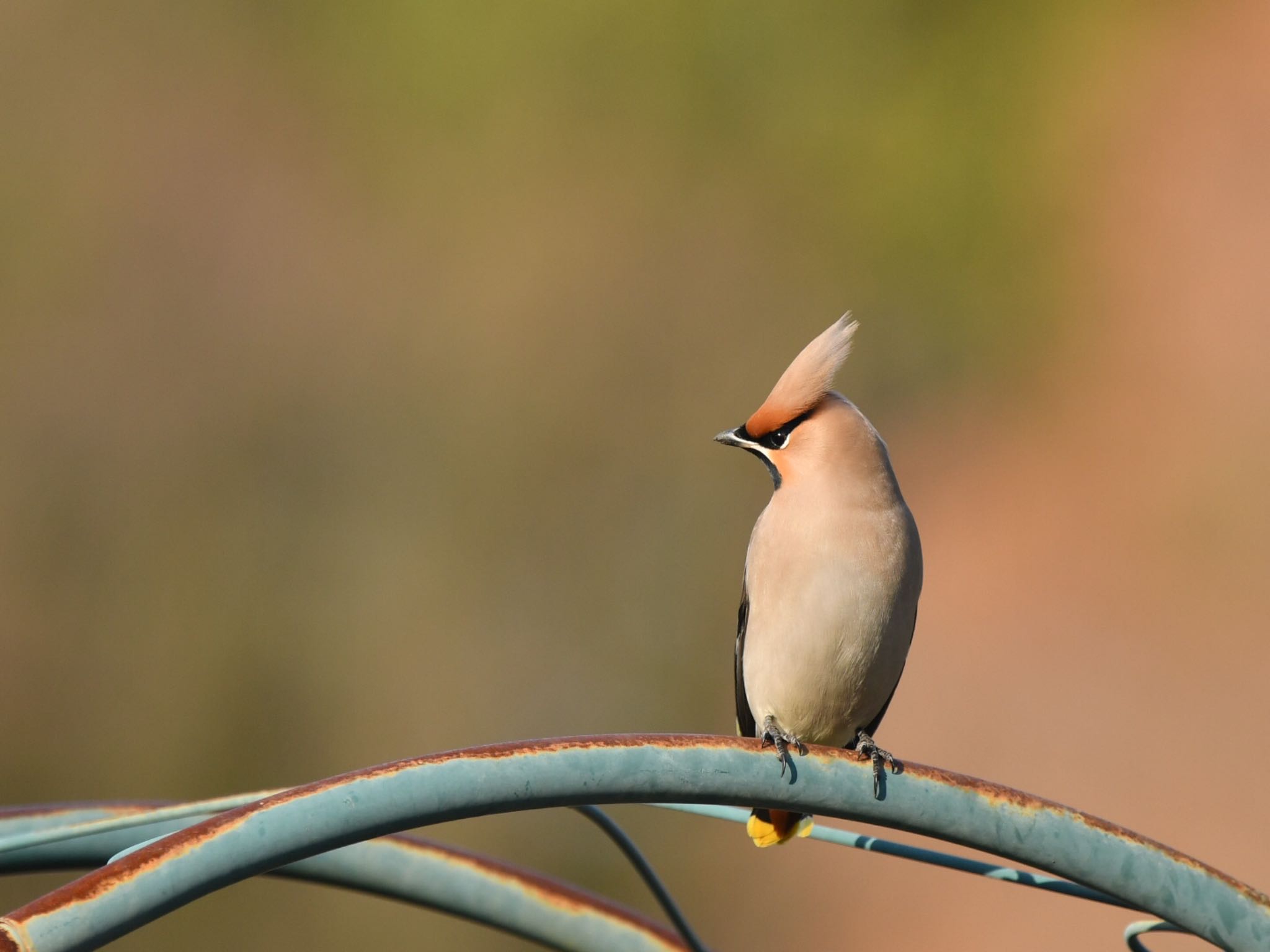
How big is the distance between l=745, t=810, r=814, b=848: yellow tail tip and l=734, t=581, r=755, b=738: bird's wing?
0.20 m

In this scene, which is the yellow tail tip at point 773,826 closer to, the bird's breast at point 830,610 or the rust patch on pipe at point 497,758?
the bird's breast at point 830,610

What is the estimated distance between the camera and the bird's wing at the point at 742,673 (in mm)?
2332

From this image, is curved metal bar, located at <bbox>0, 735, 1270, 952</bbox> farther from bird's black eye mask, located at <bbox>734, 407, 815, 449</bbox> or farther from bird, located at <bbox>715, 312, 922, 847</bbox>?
bird's black eye mask, located at <bbox>734, 407, 815, 449</bbox>

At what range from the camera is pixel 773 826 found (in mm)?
2135

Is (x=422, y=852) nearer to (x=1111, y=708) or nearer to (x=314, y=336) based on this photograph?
(x=1111, y=708)

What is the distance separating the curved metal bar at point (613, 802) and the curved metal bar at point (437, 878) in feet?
1.09

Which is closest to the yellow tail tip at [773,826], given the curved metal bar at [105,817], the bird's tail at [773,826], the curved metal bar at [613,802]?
the bird's tail at [773,826]

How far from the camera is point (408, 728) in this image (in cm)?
635

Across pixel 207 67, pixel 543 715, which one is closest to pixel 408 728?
pixel 543 715

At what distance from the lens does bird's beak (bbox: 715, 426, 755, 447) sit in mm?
2148

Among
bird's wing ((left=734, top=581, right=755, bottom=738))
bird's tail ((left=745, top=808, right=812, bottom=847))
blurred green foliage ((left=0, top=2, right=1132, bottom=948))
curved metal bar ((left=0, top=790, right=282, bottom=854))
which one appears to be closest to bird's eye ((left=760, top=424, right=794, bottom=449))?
bird's wing ((left=734, top=581, right=755, bottom=738))

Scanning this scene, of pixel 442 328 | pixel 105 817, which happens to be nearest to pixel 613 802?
pixel 105 817

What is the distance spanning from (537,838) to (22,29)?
4910 millimetres

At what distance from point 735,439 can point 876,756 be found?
68cm
